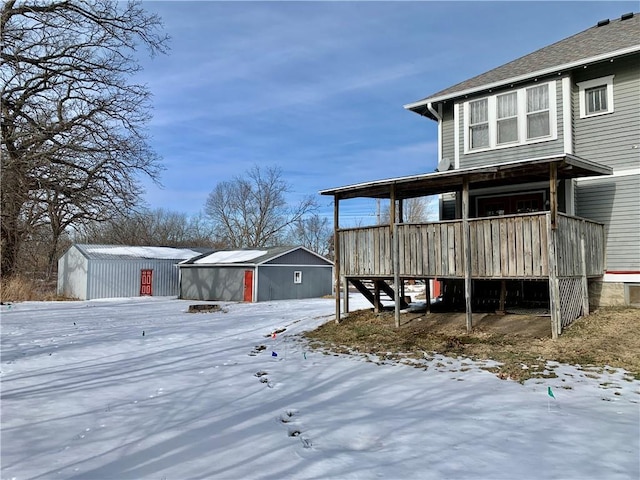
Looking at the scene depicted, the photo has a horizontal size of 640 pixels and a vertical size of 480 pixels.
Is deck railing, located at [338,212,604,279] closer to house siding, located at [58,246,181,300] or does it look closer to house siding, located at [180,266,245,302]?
house siding, located at [180,266,245,302]

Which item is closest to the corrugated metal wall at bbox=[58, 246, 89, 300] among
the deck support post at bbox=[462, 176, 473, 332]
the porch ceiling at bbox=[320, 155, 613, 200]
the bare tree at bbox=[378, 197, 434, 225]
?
the porch ceiling at bbox=[320, 155, 613, 200]

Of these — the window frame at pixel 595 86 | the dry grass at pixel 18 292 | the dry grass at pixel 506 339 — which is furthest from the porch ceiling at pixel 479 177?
the dry grass at pixel 18 292

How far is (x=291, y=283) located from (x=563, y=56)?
19.5 meters

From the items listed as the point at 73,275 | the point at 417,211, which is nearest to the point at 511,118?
the point at 73,275

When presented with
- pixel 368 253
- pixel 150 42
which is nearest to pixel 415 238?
pixel 368 253

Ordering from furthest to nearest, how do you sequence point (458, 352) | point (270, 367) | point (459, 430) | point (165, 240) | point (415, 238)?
point (165, 240) < point (415, 238) < point (458, 352) < point (270, 367) < point (459, 430)

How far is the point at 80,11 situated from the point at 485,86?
582 inches

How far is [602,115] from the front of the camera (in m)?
10.7

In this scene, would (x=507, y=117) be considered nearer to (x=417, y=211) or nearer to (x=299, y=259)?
(x=299, y=259)

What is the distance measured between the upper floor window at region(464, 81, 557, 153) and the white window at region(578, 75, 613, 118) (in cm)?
67

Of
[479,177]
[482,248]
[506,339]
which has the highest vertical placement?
[479,177]

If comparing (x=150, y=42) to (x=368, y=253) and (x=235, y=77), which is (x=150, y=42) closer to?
(x=235, y=77)

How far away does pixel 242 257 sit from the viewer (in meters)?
28.2

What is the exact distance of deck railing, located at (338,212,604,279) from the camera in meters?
8.73
